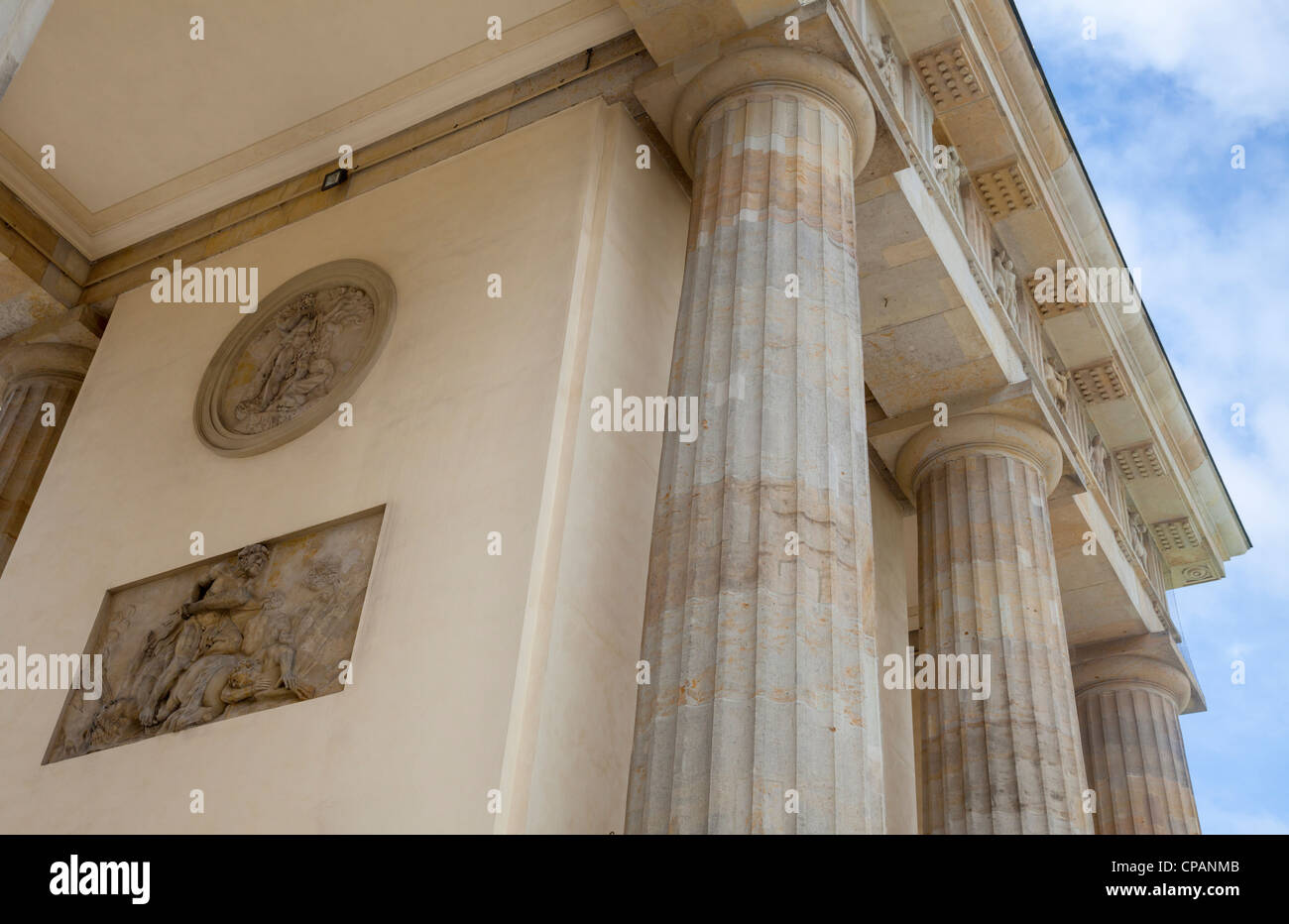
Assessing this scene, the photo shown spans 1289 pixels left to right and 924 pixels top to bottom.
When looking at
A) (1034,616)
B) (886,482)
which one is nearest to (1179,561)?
(886,482)

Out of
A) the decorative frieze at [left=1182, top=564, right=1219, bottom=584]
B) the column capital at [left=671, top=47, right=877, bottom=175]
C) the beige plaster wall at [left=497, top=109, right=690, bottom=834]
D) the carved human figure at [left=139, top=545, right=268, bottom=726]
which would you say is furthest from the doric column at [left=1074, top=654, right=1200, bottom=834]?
the carved human figure at [left=139, top=545, right=268, bottom=726]

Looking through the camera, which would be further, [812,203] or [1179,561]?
[1179,561]

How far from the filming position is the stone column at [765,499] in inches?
262

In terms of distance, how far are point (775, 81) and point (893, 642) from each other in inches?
246

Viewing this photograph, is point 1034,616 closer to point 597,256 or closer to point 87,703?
point 597,256

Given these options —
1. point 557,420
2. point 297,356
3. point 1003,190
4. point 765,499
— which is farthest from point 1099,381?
point 765,499

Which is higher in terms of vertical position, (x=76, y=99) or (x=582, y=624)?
(x=76, y=99)

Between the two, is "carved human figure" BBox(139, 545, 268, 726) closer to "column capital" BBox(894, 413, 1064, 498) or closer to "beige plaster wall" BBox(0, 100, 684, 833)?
"beige plaster wall" BBox(0, 100, 684, 833)

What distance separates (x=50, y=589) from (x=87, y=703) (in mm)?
1453

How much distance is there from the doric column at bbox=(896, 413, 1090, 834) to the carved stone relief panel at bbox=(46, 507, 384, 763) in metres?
5.25

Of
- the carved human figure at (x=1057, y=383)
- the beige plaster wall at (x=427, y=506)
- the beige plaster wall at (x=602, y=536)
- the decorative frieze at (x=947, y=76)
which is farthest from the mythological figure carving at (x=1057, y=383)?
the beige plaster wall at (x=427, y=506)

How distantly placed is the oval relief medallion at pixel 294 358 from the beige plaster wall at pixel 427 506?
180 millimetres

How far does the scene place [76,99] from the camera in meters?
12.4

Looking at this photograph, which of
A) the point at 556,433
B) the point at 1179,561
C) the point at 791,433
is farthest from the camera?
the point at 1179,561
